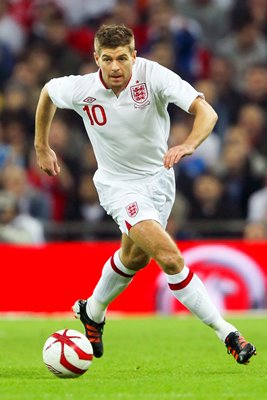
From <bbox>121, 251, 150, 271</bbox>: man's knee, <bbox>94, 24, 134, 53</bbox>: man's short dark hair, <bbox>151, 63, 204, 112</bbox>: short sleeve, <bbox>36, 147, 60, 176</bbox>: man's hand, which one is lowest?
<bbox>121, 251, 150, 271</bbox>: man's knee

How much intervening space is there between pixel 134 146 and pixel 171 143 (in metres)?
7.58

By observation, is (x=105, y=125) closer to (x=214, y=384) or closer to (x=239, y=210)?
(x=214, y=384)

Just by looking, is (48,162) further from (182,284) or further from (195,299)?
(195,299)

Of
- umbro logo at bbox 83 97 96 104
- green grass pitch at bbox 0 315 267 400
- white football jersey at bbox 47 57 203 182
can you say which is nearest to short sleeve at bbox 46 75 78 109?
white football jersey at bbox 47 57 203 182

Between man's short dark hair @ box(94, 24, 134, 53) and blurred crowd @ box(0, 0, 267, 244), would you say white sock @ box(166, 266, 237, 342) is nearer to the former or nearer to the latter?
man's short dark hair @ box(94, 24, 134, 53)

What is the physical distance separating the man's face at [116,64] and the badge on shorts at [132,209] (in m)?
0.84

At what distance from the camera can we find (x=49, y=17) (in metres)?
18.1

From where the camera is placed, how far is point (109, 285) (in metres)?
8.83

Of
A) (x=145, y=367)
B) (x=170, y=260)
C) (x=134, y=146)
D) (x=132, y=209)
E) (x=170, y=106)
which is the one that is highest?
(x=134, y=146)

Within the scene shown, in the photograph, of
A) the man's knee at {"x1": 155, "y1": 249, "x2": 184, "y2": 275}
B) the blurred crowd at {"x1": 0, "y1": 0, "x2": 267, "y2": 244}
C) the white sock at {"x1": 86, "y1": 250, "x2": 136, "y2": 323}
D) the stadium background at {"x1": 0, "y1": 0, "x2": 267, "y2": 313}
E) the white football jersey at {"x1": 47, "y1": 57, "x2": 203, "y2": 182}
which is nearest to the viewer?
the man's knee at {"x1": 155, "y1": 249, "x2": 184, "y2": 275}

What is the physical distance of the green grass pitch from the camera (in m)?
6.68

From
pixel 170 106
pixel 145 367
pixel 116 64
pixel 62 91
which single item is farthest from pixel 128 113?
pixel 170 106

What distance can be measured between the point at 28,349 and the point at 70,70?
328 inches

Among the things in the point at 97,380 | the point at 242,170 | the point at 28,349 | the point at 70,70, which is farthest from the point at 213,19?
the point at 97,380
